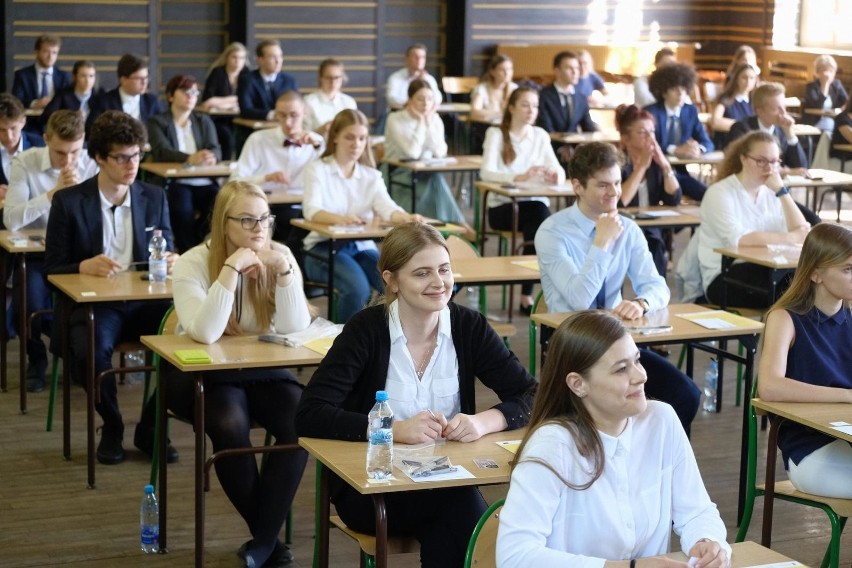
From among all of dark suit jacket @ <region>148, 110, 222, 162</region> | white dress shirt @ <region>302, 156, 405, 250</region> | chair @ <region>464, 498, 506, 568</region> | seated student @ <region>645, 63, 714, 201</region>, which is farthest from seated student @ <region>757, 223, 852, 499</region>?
dark suit jacket @ <region>148, 110, 222, 162</region>

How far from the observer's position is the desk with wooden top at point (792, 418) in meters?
3.51

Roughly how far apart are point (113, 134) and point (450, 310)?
222 centimetres

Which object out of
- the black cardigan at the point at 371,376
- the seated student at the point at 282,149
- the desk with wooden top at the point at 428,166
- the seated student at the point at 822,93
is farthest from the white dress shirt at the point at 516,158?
the seated student at the point at 822,93

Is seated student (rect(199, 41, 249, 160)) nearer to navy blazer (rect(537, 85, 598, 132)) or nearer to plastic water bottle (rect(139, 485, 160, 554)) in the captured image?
navy blazer (rect(537, 85, 598, 132))

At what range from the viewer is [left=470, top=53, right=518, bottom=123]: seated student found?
40.4 feet

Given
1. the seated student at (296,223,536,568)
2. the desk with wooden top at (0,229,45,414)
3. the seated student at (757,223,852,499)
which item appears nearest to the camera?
the seated student at (296,223,536,568)

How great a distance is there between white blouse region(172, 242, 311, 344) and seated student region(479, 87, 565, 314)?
364cm

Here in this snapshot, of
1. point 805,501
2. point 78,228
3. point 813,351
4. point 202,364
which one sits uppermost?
point 78,228

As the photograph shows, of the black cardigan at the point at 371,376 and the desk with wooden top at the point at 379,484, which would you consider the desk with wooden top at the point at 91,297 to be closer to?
the black cardigan at the point at 371,376

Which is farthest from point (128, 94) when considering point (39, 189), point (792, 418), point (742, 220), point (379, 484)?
point (379, 484)

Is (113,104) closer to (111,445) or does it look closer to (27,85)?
(27,85)

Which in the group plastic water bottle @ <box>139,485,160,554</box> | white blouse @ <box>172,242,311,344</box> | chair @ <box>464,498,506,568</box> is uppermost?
white blouse @ <box>172,242,311,344</box>

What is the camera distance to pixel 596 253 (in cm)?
479

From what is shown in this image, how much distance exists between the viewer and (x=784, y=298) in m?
3.88
